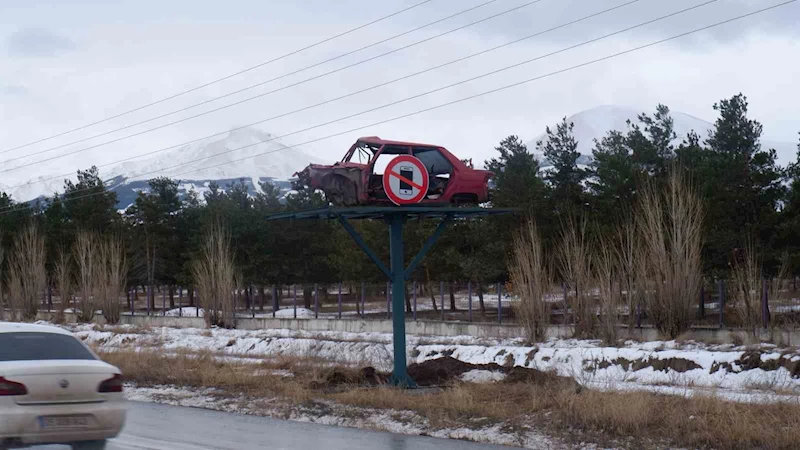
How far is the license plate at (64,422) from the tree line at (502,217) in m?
25.9

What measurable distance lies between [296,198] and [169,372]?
5048 centimetres

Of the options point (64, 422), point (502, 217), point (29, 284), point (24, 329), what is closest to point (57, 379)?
point (64, 422)

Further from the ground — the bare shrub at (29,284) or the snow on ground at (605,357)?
the bare shrub at (29,284)

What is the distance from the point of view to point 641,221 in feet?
95.2

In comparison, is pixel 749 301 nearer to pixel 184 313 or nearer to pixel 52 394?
pixel 52 394

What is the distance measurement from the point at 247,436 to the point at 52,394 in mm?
3145

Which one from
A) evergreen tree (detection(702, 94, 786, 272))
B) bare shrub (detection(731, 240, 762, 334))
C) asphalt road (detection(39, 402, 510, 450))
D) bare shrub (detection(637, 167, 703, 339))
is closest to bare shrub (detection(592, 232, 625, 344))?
bare shrub (detection(637, 167, 703, 339))

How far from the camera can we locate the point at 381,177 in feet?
65.4

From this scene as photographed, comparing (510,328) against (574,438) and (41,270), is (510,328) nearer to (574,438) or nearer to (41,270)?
(574,438)

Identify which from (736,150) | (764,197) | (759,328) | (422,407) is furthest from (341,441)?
(736,150)

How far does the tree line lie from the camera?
45.0m

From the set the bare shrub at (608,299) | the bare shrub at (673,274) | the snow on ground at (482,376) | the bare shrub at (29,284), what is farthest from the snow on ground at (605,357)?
the bare shrub at (29,284)

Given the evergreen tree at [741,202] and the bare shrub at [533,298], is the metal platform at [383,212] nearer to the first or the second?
the bare shrub at [533,298]

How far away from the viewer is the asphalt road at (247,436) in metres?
12.2
